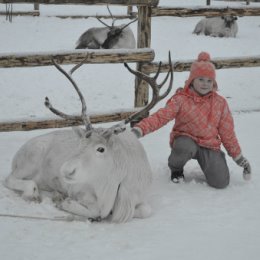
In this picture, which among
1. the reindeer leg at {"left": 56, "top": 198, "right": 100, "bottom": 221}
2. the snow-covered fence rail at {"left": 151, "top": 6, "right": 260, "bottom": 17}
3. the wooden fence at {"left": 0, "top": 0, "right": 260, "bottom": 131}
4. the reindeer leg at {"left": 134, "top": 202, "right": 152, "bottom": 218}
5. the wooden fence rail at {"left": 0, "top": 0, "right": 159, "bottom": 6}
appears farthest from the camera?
the snow-covered fence rail at {"left": 151, "top": 6, "right": 260, "bottom": 17}

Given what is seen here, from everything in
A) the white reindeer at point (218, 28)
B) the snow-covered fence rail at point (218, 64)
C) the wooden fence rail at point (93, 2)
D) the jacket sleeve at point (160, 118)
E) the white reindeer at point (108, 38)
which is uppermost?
the white reindeer at point (218, 28)

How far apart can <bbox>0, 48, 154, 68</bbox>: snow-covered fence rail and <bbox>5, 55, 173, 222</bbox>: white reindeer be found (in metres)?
1.27

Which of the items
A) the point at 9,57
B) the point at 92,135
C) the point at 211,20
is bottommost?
the point at 92,135

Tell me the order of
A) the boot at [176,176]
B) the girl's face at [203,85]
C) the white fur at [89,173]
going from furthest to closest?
the boot at [176,176] < the girl's face at [203,85] < the white fur at [89,173]

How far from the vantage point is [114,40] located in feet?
36.0

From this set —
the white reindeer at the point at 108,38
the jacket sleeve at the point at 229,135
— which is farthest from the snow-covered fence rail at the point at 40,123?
the white reindeer at the point at 108,38

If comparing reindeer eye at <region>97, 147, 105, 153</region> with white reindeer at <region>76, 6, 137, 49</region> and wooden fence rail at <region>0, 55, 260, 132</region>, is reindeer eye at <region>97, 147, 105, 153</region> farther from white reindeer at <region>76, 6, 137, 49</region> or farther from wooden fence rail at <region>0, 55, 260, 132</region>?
white reindeer at <region>76, 6, 137, 49</region>

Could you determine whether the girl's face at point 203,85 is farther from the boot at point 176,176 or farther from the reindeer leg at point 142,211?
the reindeer leg at point 142,211

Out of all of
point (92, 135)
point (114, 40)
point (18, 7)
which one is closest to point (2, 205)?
point (92, 135)

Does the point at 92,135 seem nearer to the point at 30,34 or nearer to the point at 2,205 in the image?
the point at 2,205

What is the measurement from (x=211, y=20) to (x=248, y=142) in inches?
329

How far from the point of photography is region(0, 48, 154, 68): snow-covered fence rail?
4859 millimetres

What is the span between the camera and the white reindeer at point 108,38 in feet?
35.4

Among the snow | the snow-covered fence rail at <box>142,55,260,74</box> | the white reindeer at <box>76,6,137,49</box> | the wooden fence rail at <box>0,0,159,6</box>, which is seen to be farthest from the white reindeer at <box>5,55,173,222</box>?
the white reindeer at <box>76,6,137,49</box>
